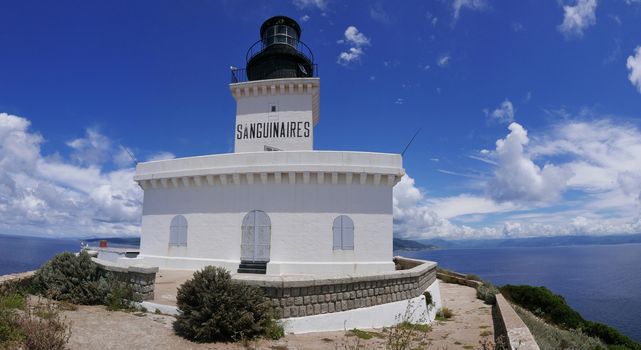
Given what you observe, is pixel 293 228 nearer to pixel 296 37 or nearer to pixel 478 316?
pixel 478 316

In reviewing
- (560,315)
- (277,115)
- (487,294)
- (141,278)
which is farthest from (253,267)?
(560,315)

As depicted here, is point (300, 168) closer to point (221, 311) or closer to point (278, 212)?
point (278, 212)

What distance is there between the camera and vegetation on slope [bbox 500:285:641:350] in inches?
588

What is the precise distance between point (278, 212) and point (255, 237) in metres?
1.27

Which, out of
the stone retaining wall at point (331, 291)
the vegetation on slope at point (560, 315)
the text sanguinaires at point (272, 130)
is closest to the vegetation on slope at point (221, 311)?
the stone retaining wall at point (331, 291)

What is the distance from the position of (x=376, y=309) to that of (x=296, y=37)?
1605 centimetres

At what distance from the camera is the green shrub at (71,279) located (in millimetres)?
9258

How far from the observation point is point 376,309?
376 inches

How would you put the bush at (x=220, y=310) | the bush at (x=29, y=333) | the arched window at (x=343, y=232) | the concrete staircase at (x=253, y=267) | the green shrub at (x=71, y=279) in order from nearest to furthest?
the bush at (x=29, y=333) → the bush at (x=220, y=310) → the green shrub at (x=71, y=279) → the concrete staircase at (x=253, y=267) → the arched window at (x=343, y=232)

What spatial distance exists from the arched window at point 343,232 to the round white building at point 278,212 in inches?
1.4

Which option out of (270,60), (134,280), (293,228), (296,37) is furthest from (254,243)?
(296,37)

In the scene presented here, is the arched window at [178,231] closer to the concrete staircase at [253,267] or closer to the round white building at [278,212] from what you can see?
the round white building at [278,212]

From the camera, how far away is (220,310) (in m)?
7.20

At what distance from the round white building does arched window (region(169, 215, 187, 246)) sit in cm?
4
